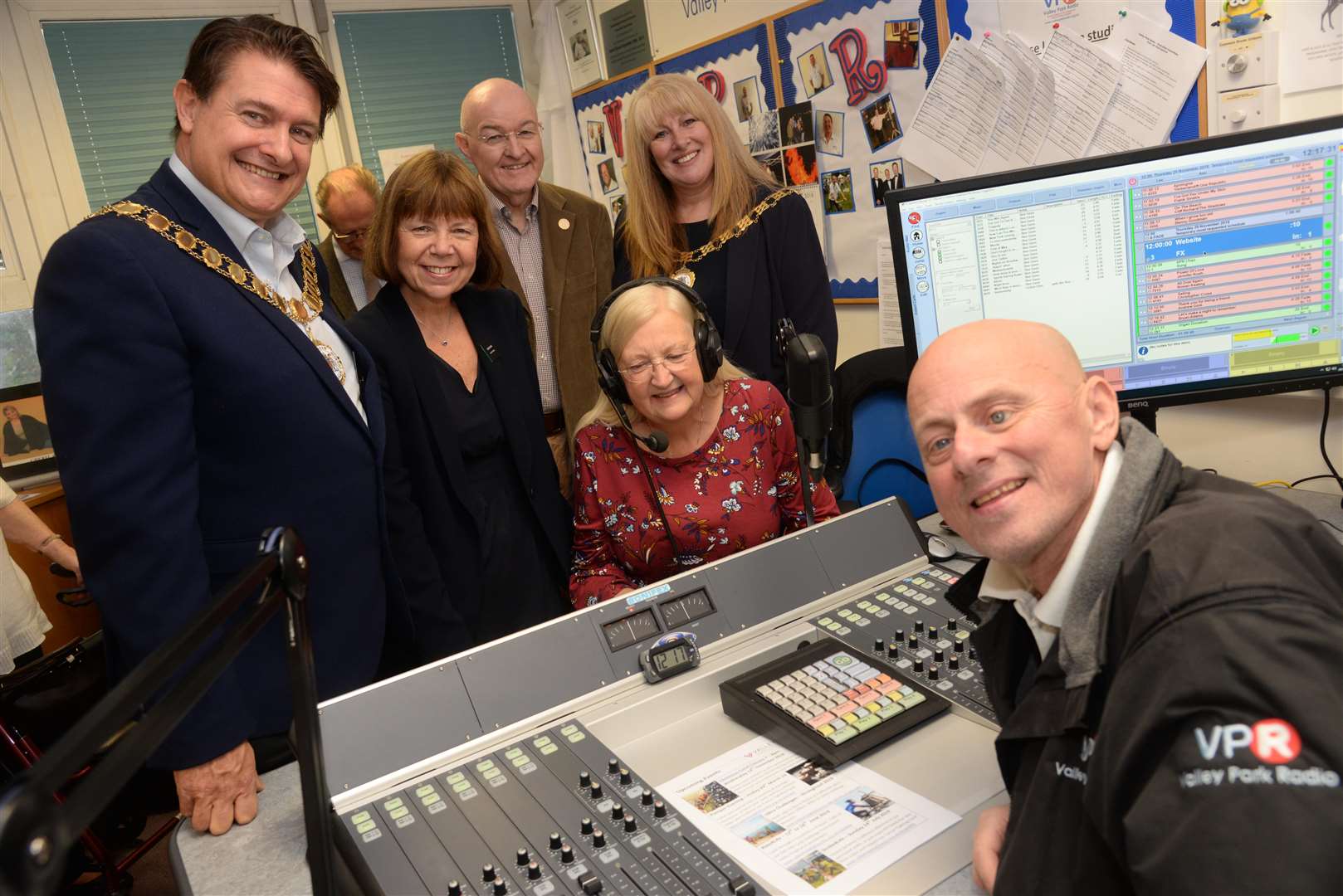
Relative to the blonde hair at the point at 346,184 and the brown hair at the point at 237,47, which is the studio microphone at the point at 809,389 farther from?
the blonde hair at the point at 346,184

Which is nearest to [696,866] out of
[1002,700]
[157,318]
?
[1002,700]

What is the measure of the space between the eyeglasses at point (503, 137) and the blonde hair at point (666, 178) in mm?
243

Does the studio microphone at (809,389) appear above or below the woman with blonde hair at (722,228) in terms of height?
below

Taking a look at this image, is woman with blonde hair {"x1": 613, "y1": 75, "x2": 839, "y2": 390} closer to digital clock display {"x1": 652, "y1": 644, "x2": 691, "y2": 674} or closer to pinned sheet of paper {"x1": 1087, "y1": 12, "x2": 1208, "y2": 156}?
pinned sheet of paper {"x1": 1087, "y1": 12, "x2": 1208, "y2": 156}

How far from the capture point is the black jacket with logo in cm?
57

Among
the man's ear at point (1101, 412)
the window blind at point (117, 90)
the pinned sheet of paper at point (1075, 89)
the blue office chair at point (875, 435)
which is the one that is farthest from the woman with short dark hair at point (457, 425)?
the window blind at point (117, 90)

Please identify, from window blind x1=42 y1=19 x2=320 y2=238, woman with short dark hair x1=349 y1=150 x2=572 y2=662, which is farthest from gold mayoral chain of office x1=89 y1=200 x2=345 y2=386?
window blind x1=42 y1=19 x2=320 y2=238

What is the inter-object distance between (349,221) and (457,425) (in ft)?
4.68

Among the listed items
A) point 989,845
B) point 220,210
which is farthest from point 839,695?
point 220,210

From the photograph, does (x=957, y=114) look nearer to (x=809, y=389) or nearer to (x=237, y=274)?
(x=809, y=389)

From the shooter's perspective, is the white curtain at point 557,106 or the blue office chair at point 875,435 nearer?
the blue office chair at point 875,435

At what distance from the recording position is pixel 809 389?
1.29 metres

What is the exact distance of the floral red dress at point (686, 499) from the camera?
5.42 feet

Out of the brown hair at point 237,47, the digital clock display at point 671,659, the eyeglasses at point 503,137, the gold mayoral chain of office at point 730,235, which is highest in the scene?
the brown hair at point 237,47
